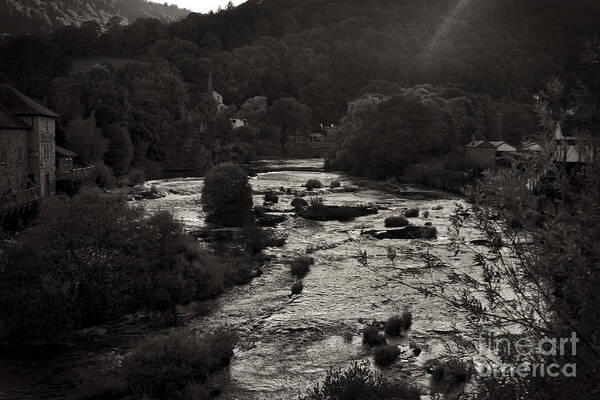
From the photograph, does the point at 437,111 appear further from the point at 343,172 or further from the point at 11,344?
the point at 11,344

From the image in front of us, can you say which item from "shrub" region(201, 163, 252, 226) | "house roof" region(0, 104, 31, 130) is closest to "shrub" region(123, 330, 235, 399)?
"shrub" region(201, 163, 252, 226)

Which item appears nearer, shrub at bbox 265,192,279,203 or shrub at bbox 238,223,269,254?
shrub at bbox 238,223,269,254

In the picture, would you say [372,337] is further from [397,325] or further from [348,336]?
[397,325]

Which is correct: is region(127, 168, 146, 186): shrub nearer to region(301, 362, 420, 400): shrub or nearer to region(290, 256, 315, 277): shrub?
region(290, 256, 315, 277): shrub

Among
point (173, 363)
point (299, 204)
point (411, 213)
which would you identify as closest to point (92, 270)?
point (173, 363)

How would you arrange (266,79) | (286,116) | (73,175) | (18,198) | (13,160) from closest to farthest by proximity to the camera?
(18,198)
(13,160)
(73,175)
(286,116)
(266,79)

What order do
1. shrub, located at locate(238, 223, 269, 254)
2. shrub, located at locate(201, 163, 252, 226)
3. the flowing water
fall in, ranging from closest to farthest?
the flowing water, shrub, located at locate(238, 223, 269, 254), shrub, located at locate(201, 163, 252, 226)

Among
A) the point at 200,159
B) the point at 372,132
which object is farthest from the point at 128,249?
the point at 200,159
